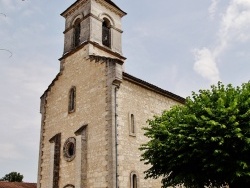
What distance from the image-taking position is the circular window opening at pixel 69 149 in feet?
61.0

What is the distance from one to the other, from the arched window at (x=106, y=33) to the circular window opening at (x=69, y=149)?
23.7 ft

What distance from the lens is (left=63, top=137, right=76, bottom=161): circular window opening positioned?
18.6m

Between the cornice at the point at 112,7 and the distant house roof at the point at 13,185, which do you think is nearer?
the cornice at the point at 112,7

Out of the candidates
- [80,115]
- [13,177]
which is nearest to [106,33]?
[80,115]

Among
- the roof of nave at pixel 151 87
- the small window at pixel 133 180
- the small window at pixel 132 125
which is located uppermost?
the roof of nave at pixel 151 87

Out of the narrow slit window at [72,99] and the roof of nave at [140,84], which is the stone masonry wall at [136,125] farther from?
the narrow slit window at [72,99]

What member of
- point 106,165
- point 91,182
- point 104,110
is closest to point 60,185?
point 91,182

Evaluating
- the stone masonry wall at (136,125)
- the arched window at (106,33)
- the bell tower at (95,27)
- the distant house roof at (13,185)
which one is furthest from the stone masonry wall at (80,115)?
the distant house roof at (13,185)

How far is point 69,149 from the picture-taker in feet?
62.4

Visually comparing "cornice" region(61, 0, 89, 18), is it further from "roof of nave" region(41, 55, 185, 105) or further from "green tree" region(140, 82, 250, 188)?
"green tree" region(140, 82, 250, 188)

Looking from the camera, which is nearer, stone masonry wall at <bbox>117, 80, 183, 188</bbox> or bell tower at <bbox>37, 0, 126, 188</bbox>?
stone masonry wall at <bbox>117, 80, 183, 188</bbox>

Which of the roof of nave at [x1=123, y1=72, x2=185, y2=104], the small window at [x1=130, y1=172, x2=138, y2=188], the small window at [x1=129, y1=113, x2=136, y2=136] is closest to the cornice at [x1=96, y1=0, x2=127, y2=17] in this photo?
the roof of nave at [x1=123, y1=72, x2=185, y2=104]

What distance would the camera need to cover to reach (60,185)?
1873 centimetres

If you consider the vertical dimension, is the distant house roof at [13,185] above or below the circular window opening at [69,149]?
below
